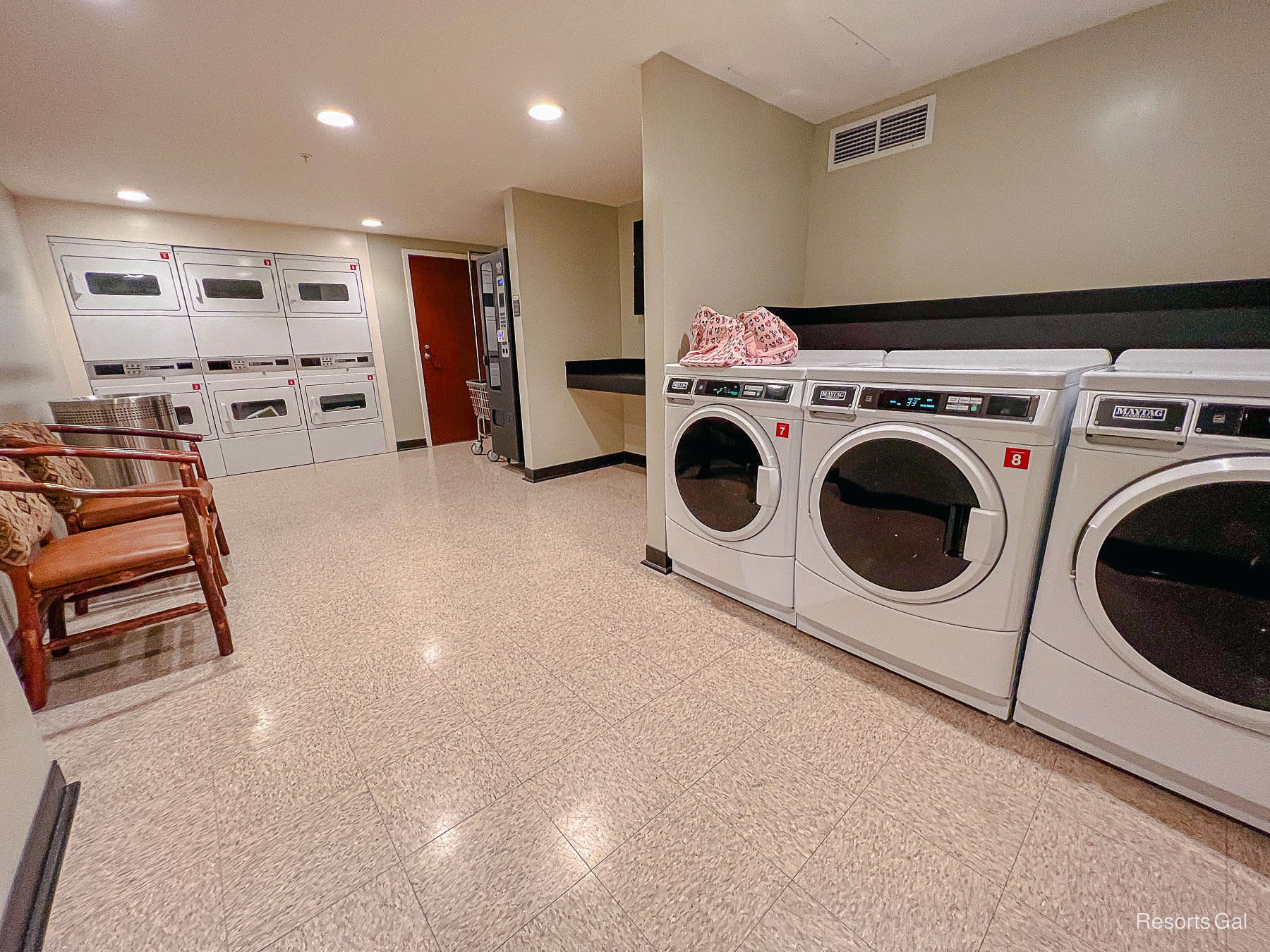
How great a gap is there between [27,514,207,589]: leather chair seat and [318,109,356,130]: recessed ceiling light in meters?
2.02

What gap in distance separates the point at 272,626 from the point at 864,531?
2.32 meters

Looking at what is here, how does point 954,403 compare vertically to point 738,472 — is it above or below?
above

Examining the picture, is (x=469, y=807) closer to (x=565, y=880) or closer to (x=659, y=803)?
(x=565, y=880)

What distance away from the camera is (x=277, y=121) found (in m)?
2.35

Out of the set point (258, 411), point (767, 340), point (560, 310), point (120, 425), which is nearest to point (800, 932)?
point (767, 340)

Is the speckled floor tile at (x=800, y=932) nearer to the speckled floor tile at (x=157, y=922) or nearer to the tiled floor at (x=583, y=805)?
the tiled floor at (x=583, y=805)

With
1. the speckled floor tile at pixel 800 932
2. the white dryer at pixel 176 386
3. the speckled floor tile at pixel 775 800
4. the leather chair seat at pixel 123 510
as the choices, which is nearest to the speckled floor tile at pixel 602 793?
the speckled floor tile at pixel 775 800

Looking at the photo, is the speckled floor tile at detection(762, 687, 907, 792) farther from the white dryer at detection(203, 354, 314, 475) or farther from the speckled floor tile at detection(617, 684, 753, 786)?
the white dryer at detection(203, 354, 314, 475)

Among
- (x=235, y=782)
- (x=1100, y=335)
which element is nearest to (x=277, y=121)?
(x=235, y=782)

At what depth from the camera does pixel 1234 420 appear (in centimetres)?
93

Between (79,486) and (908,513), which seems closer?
(908,513)

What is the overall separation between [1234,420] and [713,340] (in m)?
1.46

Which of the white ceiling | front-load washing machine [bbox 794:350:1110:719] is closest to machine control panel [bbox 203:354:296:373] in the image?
the white ceiling

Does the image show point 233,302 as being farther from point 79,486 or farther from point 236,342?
point 79,486
